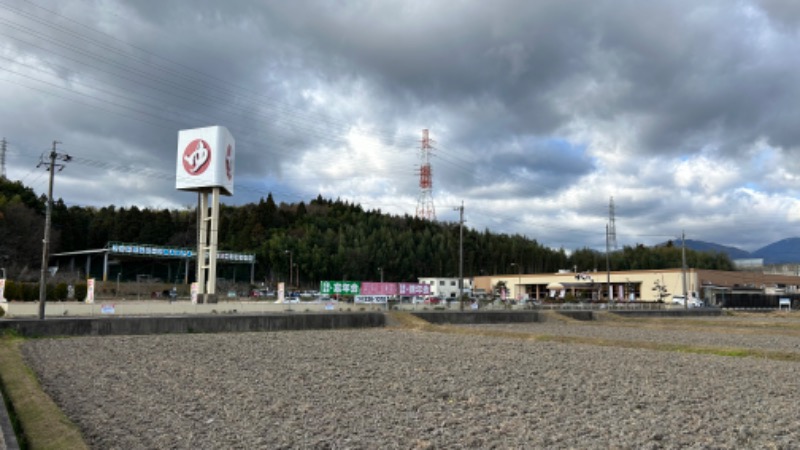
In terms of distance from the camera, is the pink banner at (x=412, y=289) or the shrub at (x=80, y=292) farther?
the pink banner at (x=412, y=289)

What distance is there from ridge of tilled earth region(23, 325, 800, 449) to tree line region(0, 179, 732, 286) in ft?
203

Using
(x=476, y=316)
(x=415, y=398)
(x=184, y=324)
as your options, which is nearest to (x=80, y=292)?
(x=184, y=324)

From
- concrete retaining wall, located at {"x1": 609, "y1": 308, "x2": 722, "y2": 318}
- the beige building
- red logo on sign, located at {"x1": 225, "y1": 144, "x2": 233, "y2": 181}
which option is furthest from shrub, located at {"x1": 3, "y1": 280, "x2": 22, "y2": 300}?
the beige building

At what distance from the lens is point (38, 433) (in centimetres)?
682

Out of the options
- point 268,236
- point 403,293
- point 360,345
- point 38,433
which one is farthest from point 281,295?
point 268,236

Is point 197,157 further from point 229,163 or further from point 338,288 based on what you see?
point 338,288

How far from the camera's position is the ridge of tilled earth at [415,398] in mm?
6844

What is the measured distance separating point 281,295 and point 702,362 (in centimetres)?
2780

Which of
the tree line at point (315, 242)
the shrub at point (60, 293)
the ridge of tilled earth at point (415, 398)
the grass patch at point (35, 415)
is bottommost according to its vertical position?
the ridge of tilled earth at point (415, 398)

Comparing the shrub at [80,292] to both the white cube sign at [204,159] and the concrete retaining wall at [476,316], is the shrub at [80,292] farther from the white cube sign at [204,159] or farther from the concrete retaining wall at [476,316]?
the concrete retaining wall at [476,316]

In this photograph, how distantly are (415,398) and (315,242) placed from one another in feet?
267

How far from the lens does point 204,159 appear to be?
4112cm

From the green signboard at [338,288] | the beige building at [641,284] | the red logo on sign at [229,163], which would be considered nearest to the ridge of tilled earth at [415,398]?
the red logo on sign at [229,163]

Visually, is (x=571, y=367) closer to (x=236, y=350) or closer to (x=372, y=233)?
(x=236, y=350)
